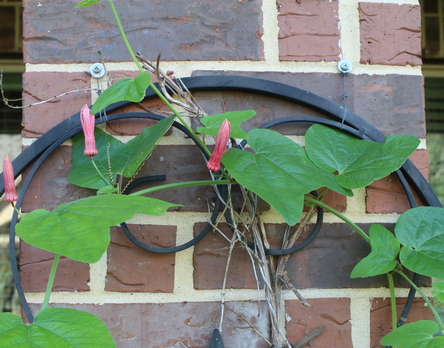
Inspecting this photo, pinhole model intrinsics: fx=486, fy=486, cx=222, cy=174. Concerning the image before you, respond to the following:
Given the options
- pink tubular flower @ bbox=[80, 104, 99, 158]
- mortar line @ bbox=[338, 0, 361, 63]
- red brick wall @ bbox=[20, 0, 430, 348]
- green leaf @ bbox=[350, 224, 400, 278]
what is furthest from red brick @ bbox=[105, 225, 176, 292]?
mortar line @ bbox=[338, 0, 361, 63]

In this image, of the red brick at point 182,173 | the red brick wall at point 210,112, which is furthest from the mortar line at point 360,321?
the red brick at point 182,173

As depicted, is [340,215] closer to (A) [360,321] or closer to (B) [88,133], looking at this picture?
(A) [360,321]

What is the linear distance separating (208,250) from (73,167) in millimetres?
200

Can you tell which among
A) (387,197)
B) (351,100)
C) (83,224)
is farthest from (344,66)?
(83,224)

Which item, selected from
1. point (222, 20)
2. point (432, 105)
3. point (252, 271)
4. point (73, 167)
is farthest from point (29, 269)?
point (432, 105)

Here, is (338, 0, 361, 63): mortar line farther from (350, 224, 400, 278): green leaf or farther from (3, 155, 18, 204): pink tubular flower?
(3, 155, 18, 204): pink tubular flower

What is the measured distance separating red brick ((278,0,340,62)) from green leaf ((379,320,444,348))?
354 millimetres

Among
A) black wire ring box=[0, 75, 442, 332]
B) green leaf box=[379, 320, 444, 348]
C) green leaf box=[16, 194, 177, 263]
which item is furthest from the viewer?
black wire ring box=[0, 75, 442, 332]

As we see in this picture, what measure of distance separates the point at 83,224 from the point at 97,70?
27 cm

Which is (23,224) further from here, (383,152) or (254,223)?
(383,152)

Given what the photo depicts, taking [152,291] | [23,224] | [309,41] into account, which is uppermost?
[309,41]

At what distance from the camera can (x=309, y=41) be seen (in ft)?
2.17

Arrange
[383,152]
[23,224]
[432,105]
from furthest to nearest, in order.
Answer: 1. [432,105]
2. [383,152]
3. [23,224]

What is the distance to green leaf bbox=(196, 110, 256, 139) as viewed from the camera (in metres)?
0.55
